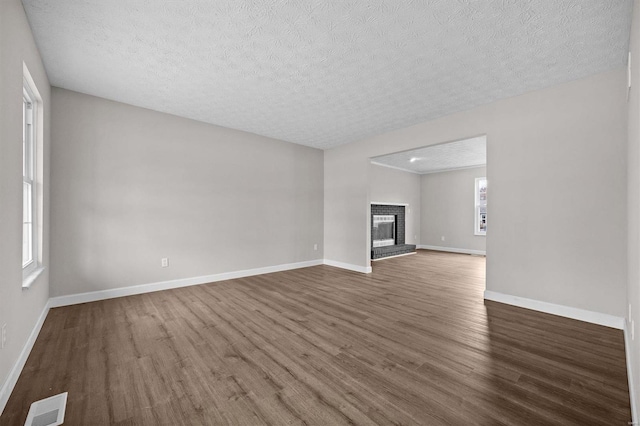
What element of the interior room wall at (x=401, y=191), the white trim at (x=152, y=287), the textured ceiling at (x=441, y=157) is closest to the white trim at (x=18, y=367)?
the white trim at (x=152, y=287)

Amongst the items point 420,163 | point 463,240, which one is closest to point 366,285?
point 420,163

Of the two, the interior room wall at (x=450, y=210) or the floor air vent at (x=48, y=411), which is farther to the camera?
the interior room wall at (x=450, y=210)

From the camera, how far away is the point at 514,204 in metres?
3.38

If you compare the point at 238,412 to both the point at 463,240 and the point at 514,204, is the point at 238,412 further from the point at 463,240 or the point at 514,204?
the point at 463,240

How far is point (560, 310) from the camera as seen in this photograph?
3018 mm

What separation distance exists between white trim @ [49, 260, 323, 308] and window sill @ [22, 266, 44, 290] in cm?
77

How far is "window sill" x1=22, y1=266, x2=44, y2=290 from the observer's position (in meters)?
2.20

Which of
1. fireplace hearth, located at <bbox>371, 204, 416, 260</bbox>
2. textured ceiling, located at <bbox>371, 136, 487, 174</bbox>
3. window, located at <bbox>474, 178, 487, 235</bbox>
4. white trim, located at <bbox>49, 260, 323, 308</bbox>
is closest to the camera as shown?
white trim, located at <bbox>49, 260, 323, 308</bbox>

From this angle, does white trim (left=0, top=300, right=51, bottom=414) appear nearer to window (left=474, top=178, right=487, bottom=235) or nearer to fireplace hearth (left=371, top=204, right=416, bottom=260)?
fireplace hearth (left=371, top=204, right=416, bottom=260)

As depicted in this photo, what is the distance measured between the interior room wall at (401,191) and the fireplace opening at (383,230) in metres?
0.52

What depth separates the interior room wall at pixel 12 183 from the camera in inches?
63.5

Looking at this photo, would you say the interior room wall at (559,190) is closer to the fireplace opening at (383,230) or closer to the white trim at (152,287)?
the white trim at (152,287)

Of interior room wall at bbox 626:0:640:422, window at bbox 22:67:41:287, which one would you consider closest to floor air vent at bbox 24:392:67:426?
window at bbox 22:67:41:287

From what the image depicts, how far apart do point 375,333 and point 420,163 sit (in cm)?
609
